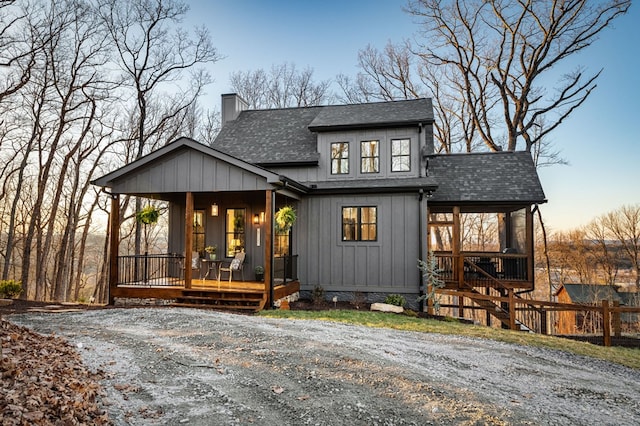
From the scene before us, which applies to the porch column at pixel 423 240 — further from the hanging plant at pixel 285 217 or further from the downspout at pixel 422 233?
the hanging plant at pixel 285 217

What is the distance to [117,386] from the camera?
4.45 meters

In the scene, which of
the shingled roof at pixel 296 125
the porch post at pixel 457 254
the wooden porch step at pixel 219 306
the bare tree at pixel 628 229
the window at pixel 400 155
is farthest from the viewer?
the bare tree at pixel 628 229

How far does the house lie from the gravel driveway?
4.16 metres

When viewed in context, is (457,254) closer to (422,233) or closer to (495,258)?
(422,233)

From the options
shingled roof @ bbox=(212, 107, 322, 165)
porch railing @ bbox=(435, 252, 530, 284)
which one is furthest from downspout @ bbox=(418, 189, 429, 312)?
shingled roof @ bbox=(212, 107, 322, 165)

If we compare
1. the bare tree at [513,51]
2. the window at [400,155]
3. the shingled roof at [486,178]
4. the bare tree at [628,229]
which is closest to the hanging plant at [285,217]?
the window at [400,155]

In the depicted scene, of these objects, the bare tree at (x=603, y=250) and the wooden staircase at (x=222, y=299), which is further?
the bare tree at (x=603, y=250)

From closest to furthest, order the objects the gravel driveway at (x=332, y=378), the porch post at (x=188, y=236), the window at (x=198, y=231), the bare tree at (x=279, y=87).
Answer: the gravel driveway at (x=332, y=378), the porch post at (x=188, y=236), the window at (x=198, y=231), the bare tree at (x=279, y=87)

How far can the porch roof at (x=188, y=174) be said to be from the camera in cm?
1040

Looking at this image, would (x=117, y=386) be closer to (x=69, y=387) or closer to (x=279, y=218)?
(x=69, y=387)

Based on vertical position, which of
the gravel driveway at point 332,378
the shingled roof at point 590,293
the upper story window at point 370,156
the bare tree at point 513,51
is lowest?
the shingled roof at point 590,293

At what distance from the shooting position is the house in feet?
39.3

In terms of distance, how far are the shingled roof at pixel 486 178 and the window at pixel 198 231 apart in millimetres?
7603

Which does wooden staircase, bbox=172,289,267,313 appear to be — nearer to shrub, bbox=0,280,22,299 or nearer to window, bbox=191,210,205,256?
window, bbox=191,210,205,256
